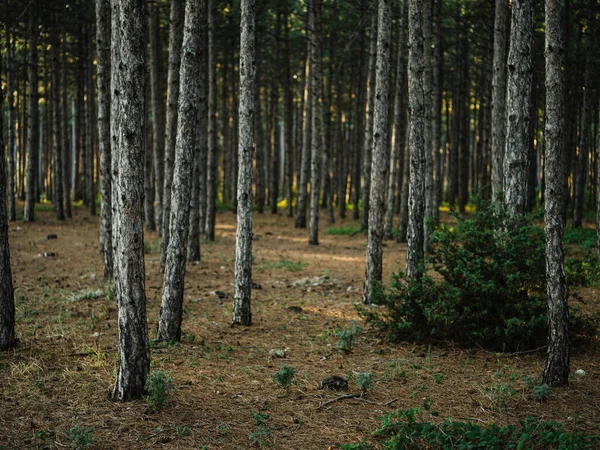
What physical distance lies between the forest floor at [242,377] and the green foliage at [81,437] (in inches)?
0.6

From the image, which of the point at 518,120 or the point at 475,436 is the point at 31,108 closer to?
the point at 518,120

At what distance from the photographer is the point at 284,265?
15.4m

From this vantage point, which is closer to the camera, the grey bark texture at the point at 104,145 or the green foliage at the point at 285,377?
the green foliage at the point at 285,377

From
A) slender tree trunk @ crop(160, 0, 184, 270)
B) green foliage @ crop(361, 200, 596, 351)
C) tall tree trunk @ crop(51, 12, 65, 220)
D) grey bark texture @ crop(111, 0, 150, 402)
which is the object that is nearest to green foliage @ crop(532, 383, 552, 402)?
green foliage @ crop(361, 200, 596, 351)

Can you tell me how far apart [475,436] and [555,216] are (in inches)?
102

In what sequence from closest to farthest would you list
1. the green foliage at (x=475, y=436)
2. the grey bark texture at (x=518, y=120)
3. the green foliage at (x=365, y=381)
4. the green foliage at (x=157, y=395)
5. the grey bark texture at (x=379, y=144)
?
the green foliage at (x=475, y=436)
the green foliage at (x=157, y=395)
the green foliage at (x=365, y=381)
the grey bark texture at (x=518, y=120)
the grey bark texture at (x=379, y=144)

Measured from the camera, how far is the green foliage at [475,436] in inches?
187

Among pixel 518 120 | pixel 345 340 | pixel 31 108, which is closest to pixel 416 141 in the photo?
pixel 518 120

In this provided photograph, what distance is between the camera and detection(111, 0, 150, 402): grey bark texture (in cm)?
579

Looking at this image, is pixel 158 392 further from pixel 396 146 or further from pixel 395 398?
pixel 396 146

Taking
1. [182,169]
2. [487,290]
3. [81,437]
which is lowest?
[81,437]

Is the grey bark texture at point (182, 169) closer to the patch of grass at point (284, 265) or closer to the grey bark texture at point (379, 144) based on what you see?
the grey bark texture at point (379, 144)

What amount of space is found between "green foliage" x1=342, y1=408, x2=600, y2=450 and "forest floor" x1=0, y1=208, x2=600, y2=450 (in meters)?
0.35

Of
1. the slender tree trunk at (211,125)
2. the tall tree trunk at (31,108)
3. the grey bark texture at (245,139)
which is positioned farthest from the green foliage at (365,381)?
the tall tree trunk at (31,108)
